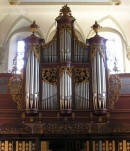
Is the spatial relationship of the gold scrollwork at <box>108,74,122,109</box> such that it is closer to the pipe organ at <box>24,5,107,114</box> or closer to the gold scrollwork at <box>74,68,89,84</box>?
the pipe organ at <box>24,5,107,114</box>

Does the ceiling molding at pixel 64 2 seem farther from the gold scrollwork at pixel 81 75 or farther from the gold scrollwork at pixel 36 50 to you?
the gold scrollwork at pixel 81 75

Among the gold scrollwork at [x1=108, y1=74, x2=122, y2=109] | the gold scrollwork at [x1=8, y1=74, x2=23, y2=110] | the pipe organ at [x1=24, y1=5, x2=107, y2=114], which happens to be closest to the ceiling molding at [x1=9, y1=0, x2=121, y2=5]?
the pipe organ at [x1=24, y1=5, x2=107, y2=114]

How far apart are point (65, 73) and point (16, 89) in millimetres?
1702

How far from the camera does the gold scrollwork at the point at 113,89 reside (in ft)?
40.5

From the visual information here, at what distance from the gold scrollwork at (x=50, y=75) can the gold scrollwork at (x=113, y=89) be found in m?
1.84

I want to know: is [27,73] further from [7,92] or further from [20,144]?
[20,144]

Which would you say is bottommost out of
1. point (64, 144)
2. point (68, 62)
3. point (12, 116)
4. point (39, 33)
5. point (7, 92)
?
point (64, 144)

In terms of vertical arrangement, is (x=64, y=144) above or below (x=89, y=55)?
below

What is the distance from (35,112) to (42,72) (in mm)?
1405

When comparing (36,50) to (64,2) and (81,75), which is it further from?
(64,2)

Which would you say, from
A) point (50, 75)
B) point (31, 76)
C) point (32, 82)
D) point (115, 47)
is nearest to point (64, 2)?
point (115, 47)

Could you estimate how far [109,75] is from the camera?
12.6 meters

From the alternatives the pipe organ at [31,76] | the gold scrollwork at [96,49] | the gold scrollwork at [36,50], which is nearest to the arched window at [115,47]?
the gold scrollwork at [96,49]

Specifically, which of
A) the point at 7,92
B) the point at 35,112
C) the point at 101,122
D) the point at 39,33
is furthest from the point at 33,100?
the point at 39,33
